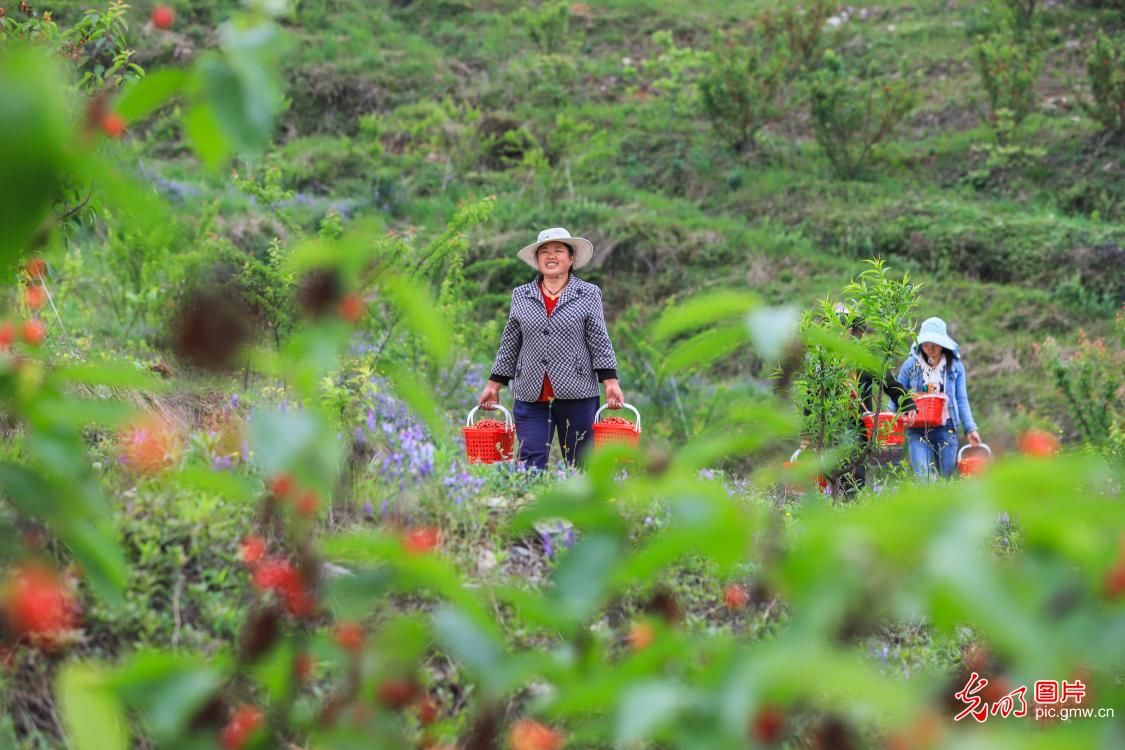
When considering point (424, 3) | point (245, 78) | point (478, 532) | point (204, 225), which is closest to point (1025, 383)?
point (204, 225)

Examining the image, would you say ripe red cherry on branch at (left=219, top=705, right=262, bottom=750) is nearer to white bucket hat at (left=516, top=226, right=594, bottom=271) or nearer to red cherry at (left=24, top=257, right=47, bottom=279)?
red cherry at (left=24, top=257, right=47, bottom=279)

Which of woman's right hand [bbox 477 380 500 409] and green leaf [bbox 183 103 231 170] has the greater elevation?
green leaf [bbox 183 103 231 170]


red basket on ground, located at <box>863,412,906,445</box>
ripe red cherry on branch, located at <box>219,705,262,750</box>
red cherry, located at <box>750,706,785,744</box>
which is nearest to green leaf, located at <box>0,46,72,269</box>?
ripe red cherry on branch, located at <box>219,705,262,750</box>

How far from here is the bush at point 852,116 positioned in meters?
14.8

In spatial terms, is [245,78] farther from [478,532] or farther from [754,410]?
[478,532]

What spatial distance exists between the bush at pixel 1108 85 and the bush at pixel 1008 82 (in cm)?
71

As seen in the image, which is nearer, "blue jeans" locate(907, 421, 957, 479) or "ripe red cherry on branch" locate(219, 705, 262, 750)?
"ripe red cherry on branch" locate(219, 705, 262, 750)

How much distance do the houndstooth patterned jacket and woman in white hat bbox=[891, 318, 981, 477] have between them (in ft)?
7.85

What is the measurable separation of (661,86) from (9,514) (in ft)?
49.8

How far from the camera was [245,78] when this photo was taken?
1.02 m

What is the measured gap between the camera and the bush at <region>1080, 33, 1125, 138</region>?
14133 mm

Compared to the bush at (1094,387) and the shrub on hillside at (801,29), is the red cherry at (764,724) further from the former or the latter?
the shrub on hillside at (801,29)

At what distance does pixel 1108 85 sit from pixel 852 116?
306 centimetres

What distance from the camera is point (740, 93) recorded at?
15.4m
